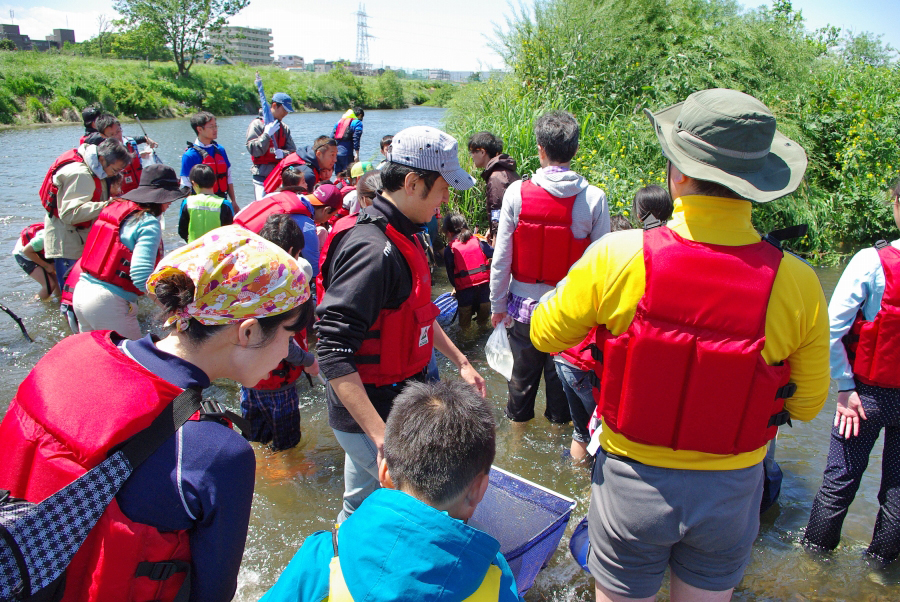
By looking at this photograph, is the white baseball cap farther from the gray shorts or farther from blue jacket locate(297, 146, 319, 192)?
blue jacket locate(297, 146, 319, 192)

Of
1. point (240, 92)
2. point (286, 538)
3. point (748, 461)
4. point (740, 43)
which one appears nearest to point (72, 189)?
point (286, 538)

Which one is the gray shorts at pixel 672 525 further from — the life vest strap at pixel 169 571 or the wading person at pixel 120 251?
the wading person at pixel 120 251

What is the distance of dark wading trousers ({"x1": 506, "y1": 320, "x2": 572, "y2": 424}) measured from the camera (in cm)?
375

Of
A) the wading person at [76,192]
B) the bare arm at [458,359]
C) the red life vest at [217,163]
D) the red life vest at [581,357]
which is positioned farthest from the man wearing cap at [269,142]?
the bare arm at [458,359]

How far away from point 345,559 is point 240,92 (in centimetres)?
4372

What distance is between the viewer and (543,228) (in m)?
3.55

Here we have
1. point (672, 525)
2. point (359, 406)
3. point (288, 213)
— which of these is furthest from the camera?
point (288, 213)

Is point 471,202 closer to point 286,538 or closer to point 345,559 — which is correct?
point 286,538

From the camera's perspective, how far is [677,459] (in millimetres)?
1752

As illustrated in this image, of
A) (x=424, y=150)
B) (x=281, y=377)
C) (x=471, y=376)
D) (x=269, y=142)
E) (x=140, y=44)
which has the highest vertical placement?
(x=140, y=44)

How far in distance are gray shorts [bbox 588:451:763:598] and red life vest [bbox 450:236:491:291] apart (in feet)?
12.4

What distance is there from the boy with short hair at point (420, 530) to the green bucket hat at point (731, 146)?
98 centimetres

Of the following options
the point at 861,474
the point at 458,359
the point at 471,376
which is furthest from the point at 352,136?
the point at 861,474

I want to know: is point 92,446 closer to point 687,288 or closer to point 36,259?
point 687,288
